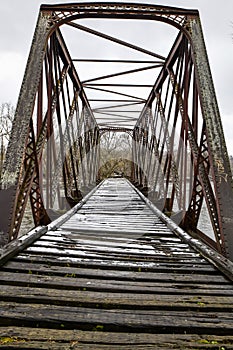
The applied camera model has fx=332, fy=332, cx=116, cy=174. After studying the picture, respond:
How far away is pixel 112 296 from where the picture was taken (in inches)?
87.0

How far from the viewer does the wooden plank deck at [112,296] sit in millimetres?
1712

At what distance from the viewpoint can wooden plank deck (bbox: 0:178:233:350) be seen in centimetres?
171

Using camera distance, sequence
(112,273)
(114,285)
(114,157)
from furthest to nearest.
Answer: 1. (114,157)
2. (112,273)
3. (114,285)

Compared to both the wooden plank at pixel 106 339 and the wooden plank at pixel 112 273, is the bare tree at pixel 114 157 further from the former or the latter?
the wooden plank at pixel 106 339

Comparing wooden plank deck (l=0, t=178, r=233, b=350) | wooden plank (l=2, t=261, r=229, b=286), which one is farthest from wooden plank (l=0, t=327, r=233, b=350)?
wooden plank (l=2, t=261, r=229, b=286)

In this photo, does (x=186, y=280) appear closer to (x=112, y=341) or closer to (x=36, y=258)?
(x=112, y=341)

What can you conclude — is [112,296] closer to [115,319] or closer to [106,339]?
[115,319]

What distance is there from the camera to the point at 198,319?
192 cm

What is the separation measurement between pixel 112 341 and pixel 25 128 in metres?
2.74

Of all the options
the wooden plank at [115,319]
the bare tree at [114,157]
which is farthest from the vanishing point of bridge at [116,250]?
the bare tree at [114,157]

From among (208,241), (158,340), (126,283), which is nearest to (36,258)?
(126,283)

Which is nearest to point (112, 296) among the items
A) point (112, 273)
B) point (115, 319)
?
point (115, 319)

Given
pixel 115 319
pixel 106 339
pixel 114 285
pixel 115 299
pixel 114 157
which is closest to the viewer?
pixel 106 339

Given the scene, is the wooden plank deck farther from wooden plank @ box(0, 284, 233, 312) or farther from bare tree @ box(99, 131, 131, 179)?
bare tree @ box(99, 131, 131, 179)
